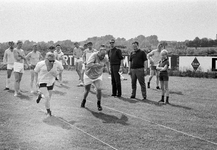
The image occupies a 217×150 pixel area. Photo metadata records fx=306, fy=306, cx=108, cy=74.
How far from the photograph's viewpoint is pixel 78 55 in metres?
17.3

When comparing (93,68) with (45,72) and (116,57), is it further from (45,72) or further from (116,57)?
(116,57)

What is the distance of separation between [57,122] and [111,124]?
1467 millimetres

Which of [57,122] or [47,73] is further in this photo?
[47,73]

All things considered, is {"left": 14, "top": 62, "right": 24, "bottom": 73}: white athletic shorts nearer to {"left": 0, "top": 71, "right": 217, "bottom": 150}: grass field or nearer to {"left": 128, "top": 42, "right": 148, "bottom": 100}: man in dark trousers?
{"left": 0, "top": 71, "right": 217, "bottom": 150}: grass field

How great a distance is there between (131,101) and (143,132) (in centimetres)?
440

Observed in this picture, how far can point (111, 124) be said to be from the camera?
8055mm

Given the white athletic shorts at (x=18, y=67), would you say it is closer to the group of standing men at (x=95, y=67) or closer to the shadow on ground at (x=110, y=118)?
the group of standing men at (x=95, y=67)

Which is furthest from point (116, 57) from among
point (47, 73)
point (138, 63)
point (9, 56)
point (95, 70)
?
point (9, 56)

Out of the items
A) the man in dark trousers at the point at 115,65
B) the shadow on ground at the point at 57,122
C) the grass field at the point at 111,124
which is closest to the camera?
the grass field at the point at 111,124

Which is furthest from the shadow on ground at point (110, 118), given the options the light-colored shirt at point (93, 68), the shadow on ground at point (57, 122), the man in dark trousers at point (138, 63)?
the man in dark trousers at point (138, 63)

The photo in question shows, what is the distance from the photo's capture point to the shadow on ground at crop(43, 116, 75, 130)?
25.5 ft

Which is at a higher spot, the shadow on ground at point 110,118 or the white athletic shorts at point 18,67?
the white athletic shorts at point 18,67

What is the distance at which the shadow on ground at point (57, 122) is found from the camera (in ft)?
25.5

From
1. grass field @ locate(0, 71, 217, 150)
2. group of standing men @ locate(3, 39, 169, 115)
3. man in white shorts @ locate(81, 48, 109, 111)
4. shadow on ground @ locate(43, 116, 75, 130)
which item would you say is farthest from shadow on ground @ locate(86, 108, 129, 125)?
shadow on ground @ locate(43, 116, 75, 130)
